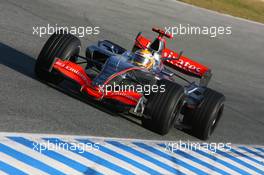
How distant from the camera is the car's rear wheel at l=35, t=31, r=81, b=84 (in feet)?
35.6

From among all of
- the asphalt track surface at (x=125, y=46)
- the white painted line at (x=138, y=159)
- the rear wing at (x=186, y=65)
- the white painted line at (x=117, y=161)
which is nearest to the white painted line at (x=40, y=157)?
the asphalt track surface at (x=125, y=46)

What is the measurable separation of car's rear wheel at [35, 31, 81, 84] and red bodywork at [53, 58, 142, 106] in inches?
Answer: 6.0

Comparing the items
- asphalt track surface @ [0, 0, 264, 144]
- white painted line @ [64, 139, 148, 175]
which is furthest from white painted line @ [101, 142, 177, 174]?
asphalt track surface @ [0, 0, 264, 144]

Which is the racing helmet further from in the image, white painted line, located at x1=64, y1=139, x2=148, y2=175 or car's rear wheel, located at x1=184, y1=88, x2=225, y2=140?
white painted line, located at x1=64, y1=139, x2=148, y2=175

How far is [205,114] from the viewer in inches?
430

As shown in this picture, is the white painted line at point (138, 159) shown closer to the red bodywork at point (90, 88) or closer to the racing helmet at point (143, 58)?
the red bodywork at point (90, 88)

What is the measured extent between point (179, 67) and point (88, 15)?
862cm

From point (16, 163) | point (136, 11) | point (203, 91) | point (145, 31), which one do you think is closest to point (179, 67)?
point (203, 91)

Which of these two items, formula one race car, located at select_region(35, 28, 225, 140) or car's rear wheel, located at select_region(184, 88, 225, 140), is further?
car's rear wheel, located at select_region(184, 88, 225, 140)

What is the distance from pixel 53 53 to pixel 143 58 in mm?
1592

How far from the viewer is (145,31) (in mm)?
21031

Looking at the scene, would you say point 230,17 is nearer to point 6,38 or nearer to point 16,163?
point 6,38

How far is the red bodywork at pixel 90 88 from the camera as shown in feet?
33.8

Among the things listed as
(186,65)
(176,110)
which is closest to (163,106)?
(176,110)
